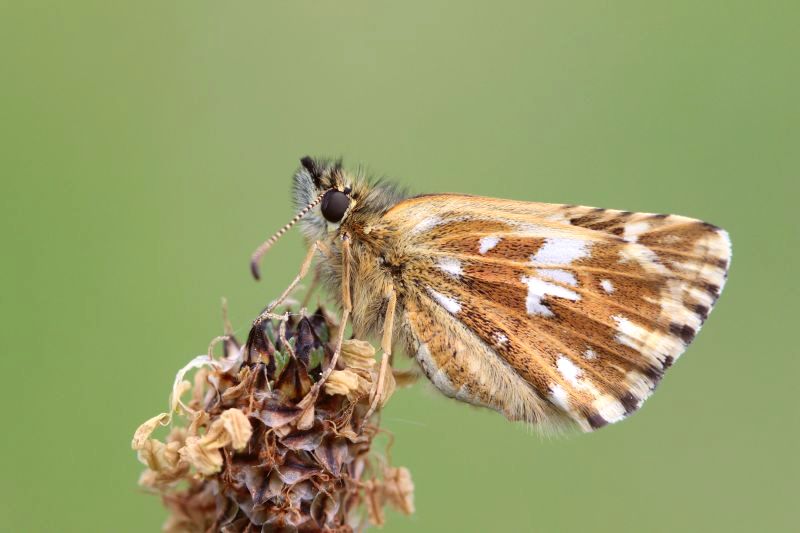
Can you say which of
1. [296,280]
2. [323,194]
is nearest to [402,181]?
[323,194]

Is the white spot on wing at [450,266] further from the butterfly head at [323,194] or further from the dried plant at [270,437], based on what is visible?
the dried plant at [270,437]

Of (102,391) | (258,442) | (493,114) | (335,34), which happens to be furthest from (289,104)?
(258,442)

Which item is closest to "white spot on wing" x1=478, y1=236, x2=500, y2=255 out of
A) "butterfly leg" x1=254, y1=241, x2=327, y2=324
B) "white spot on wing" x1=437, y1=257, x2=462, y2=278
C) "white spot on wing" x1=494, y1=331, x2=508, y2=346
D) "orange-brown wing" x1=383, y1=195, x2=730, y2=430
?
"orange-brown wing" x1=383, y1=195, x2=730, y2=430

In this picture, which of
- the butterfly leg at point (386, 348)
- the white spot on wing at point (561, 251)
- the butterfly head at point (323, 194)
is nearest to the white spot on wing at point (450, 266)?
the butterfly leg at point (386, 348)

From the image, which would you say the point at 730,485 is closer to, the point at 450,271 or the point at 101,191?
the point at 450,271

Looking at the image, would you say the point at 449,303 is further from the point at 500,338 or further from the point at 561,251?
the point at 561,251

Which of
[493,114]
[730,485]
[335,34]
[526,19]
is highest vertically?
[526,19]
